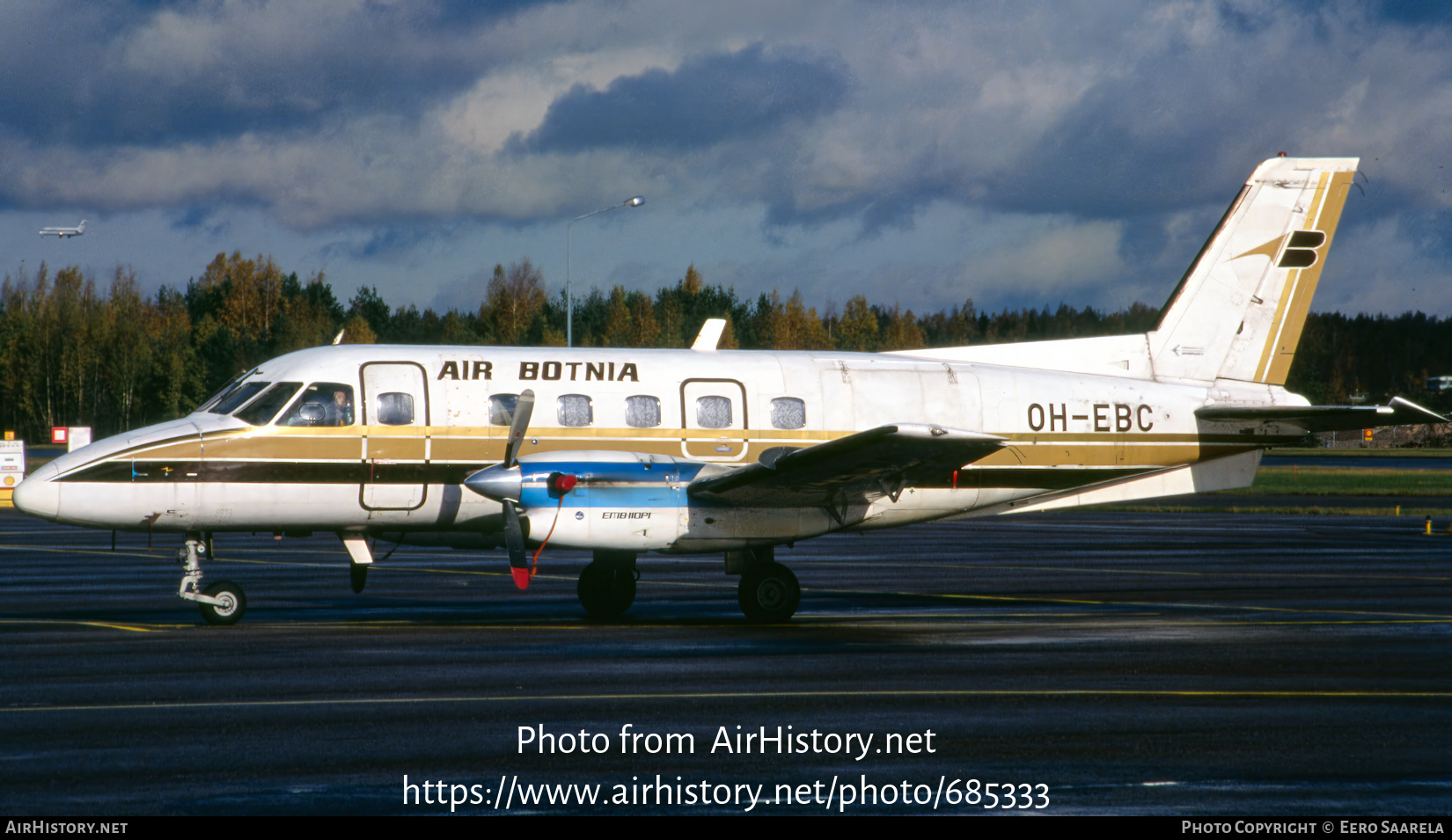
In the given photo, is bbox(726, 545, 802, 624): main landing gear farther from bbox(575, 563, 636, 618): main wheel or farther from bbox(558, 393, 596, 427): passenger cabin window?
bbox(558, 393, 596, 427): passenger cabin window

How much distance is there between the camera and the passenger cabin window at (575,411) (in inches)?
673

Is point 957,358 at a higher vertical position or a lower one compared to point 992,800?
higher

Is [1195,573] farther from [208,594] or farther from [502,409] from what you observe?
[208,594]

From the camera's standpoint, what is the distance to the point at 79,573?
74.9 ft

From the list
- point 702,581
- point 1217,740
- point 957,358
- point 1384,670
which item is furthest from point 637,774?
point 702,581

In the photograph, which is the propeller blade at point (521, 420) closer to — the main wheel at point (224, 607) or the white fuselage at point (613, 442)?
the white fuselage at point (613, 442)

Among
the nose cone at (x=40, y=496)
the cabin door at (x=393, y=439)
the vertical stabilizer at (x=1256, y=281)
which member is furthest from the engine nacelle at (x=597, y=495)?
the vertical stabilizer at (x=1256, y=281)

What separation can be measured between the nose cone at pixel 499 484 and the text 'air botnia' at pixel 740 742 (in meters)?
5.52

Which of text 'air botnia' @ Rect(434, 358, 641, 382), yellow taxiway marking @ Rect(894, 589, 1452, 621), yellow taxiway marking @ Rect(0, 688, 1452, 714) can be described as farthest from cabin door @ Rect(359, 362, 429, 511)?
yellow taxiway marking @ Rect(894, 589, 1452, 621)

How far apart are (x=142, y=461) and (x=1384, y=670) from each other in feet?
45.3

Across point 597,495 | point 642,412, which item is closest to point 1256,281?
point 642,412

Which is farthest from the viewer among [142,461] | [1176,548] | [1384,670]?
[1176,548]

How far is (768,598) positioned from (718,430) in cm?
235
